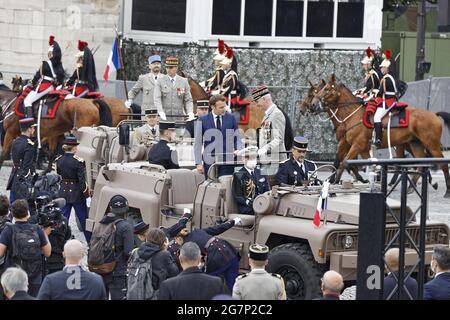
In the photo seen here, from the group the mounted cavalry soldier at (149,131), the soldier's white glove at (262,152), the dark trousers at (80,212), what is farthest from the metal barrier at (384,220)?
the mounted cavalry soldier at (149,131)

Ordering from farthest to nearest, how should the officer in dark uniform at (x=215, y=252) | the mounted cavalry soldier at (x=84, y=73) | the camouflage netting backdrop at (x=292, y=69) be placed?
the camouflage netting backdrop at (x=292, y=69)
the mounted cavalry soldier at (x=84, y=73)
the officer in dark uniform at (x=215, y=252)

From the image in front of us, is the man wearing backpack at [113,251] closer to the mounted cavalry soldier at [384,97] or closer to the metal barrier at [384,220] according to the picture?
the metal barrier at [384,220]

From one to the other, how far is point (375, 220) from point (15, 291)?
3119 millimetres

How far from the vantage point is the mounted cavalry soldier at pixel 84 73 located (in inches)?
1030

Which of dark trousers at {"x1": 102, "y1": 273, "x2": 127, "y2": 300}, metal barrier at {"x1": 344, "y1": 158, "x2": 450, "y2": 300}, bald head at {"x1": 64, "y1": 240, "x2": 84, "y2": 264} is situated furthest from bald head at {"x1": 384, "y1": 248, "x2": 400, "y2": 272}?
dark trousers at {"x1": 102, "y1": 273, "x2": 127, "y2": 300}

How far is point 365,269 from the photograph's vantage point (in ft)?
36.5

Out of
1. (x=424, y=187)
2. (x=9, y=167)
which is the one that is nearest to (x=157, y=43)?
(x=9, y=167)

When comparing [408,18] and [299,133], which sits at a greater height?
[408,18]

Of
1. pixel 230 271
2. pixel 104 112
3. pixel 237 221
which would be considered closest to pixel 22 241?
pixel 230 271

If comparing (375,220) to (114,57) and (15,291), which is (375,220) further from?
(114,57)

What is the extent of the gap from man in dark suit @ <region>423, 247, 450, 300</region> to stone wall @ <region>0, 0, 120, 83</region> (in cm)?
1947

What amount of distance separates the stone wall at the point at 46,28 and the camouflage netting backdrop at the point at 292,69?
1.32 meters

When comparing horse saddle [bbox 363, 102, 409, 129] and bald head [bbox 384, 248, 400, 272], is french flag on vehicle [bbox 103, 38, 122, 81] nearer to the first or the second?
horse saddle [bbox 363, 102, 409, 129]

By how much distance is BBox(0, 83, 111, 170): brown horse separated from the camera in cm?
2508
